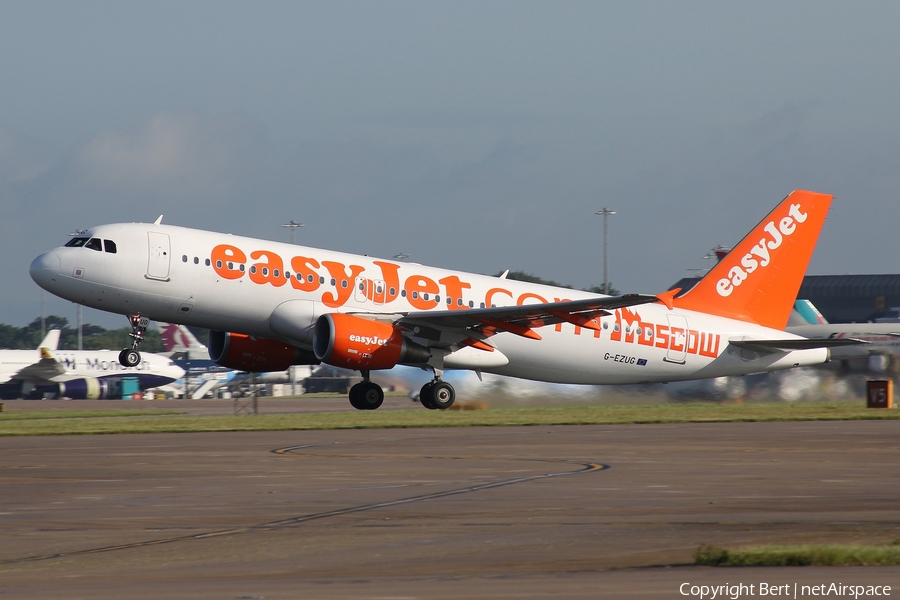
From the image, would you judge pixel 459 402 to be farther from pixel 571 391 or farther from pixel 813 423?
pixel 813 423

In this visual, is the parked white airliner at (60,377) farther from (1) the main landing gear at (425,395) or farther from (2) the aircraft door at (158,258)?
(2) the aircraft door at (158,258)

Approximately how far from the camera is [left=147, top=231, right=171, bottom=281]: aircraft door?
98.3 ft

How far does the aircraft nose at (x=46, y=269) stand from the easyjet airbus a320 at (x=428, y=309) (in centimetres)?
4

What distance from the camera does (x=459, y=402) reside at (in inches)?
1420

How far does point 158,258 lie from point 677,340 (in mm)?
16321

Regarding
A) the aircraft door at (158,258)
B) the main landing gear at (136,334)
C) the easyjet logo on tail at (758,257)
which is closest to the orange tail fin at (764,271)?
the easyjet logo on tail at (758,257)

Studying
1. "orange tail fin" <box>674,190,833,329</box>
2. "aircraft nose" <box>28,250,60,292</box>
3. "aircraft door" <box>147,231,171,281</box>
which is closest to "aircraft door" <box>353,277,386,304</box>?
"aircraft door" <box>147,231,171,281</box>

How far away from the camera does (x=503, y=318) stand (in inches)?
1230

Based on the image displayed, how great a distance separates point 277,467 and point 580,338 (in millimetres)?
18997

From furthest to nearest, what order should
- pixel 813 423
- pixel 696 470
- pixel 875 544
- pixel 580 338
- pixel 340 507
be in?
pixel 580 338, pixel 813 423, pixel 696 470, pixel 340 507, pixel 875 544

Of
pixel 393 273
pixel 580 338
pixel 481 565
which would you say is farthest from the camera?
pixel 580 338

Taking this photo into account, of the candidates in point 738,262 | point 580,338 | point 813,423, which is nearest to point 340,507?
point 813,423

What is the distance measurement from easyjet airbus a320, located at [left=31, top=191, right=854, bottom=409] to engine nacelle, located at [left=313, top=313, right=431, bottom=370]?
0.13 feet

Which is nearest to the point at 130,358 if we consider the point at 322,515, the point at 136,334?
the point at 136,334
